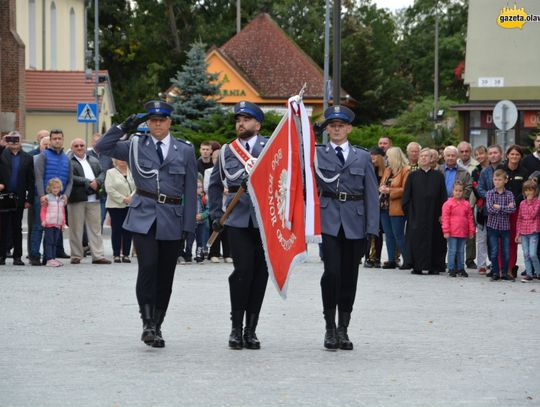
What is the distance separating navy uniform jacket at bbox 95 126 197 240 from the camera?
11.8m

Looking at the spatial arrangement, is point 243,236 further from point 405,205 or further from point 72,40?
point 72,40

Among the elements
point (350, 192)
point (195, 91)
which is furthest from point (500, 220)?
point (195, 91)

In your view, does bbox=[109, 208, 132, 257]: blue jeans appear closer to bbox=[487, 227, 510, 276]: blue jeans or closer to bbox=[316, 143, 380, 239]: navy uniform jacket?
bbox=[487, 227, 510, 276]: blue jeans

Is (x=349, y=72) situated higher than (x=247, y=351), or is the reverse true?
(x=349, y=72)

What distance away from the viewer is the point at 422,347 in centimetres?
1196

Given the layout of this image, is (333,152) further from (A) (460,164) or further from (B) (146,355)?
(A) (460,164)

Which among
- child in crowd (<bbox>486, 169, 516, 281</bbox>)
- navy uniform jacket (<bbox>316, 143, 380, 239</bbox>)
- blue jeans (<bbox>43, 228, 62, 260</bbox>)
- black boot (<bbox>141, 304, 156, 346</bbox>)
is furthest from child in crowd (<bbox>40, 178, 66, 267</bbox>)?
navy uniform jacket (<bbox>316, 143, 380, 239</bbox>)

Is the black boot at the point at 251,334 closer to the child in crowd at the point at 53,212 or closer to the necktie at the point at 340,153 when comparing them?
the necktie at the point at 340,153

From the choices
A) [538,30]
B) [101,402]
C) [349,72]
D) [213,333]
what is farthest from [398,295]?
[349,72]

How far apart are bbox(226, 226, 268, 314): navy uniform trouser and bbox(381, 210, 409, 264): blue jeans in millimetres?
9689

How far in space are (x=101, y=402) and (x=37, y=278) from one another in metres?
9.95

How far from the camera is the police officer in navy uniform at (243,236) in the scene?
11719mm

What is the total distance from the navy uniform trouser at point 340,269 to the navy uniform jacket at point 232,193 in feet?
2.13

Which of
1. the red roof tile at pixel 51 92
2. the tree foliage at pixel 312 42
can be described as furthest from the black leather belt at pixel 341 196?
the tree foliage at pixel 312 42
